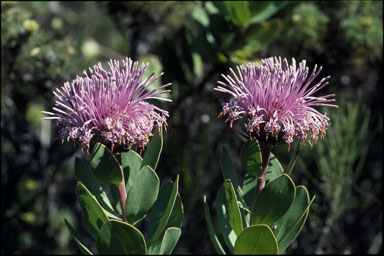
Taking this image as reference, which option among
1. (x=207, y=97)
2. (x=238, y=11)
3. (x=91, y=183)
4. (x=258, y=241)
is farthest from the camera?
(x=207, y=97)

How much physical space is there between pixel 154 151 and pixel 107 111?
133mm

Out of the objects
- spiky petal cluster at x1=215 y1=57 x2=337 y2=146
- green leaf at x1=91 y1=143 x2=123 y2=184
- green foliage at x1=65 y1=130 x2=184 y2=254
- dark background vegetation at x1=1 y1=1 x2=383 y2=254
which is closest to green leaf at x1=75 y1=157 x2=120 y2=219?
green foliage at x1=65 y1=130 x2=184 y2=254

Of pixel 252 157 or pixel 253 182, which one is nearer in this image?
pixel 252 157

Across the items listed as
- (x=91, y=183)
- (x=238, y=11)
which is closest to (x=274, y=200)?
(x=91, y=183)

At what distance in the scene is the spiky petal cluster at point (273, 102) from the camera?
35.7 inches

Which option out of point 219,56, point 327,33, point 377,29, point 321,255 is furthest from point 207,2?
point 321,255

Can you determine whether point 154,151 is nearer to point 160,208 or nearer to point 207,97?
point 160,208

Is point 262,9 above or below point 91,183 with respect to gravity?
above

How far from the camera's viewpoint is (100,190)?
1027 millimetres

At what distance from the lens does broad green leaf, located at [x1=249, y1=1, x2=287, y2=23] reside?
1479 mm

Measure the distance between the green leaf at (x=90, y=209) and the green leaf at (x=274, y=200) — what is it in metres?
0.31

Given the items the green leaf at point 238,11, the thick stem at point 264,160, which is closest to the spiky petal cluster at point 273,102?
the thick stem at point 264,160

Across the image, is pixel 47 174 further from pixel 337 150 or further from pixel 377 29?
pixel 377 29

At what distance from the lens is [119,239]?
2.72ft
